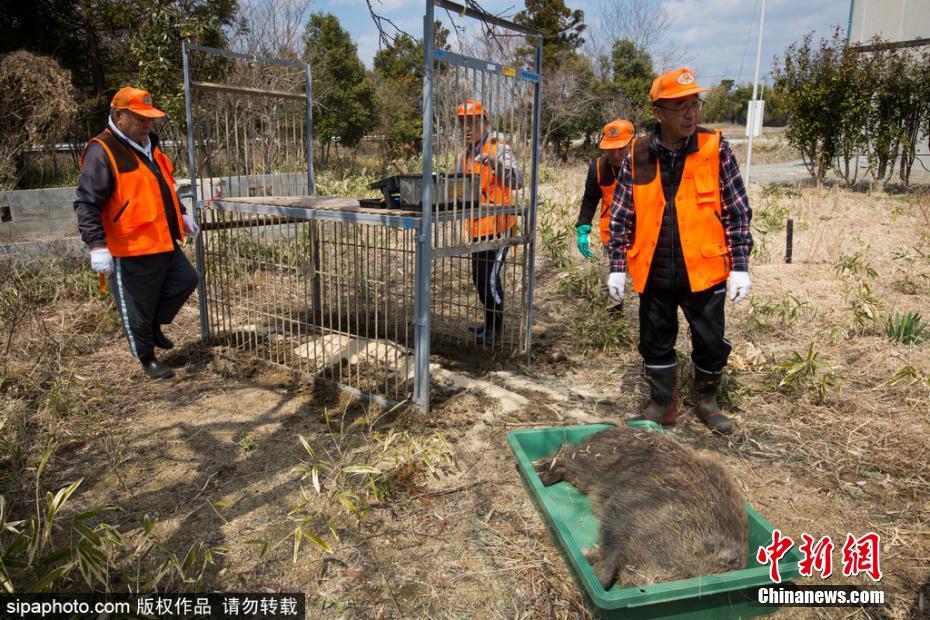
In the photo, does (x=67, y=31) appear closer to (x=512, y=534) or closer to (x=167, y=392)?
(x=167, y=392)

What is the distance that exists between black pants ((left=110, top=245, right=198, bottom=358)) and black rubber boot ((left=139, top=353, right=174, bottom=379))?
0.05 m

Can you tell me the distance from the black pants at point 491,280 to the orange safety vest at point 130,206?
222 centimetres

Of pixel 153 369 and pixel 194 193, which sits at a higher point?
pixel 194 193

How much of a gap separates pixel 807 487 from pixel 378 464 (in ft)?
6.64

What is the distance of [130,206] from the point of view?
406cm

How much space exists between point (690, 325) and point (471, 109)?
1.89 meters

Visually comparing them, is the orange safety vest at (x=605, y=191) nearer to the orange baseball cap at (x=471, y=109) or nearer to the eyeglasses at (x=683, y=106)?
the orange baseball cap at (x=471, y=109)

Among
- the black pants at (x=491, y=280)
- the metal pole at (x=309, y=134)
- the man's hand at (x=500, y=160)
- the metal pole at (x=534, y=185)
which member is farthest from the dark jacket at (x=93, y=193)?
the metal pole at (x=534, y=185)

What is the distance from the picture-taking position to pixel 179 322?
5.56 m

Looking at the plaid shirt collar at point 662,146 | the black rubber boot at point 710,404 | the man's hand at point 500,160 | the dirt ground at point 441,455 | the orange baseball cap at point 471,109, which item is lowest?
the dirt ground at point 441,455

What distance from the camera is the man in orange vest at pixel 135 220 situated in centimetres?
392

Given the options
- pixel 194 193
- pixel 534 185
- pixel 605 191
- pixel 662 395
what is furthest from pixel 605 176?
pixel 194 193

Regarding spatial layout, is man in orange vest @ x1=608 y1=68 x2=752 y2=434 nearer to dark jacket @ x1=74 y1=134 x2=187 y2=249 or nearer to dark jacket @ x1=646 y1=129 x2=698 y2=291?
dark jacket @ x1=646 y1=129 x2=698 y2=291

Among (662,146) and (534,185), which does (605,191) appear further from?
(662,146)
